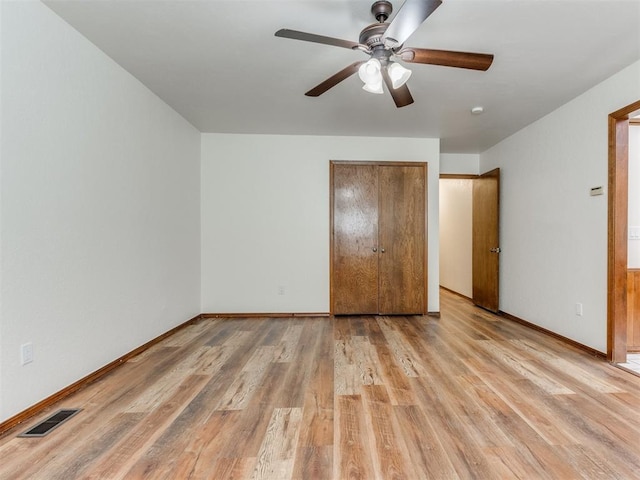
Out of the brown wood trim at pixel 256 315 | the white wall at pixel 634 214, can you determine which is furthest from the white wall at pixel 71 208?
the white wall at pixel 634 214

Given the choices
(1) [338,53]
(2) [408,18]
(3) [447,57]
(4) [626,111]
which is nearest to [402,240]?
(4) [626,111]

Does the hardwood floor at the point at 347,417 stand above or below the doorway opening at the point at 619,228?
below

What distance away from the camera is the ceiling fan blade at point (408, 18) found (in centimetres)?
137

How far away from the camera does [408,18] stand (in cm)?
147

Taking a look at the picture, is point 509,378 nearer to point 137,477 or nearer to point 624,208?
point 624,208

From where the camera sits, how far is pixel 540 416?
Result: 1906 millimetres

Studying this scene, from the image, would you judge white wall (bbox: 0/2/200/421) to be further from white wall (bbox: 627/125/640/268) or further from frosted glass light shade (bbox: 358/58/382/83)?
white wall (bbox: 627/125/640/268)

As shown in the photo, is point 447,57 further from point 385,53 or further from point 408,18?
point 408,18

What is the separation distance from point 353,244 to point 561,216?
2390 mm

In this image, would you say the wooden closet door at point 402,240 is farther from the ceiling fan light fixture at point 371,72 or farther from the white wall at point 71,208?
the white wall at point 71,208

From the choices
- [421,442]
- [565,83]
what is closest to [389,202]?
[565,83]

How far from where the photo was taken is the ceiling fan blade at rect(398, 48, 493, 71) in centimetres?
180

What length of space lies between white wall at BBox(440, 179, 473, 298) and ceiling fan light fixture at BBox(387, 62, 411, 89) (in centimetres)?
418

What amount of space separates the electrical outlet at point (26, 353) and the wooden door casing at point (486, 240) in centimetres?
504
